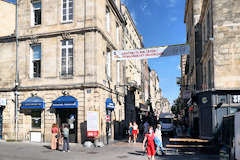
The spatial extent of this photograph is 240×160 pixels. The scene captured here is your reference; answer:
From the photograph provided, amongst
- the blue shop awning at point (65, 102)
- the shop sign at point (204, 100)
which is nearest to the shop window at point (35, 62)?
the blue shop awning at point (65, 102)

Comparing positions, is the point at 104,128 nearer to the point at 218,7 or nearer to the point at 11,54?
the point at 11,54

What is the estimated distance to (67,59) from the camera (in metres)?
19.8

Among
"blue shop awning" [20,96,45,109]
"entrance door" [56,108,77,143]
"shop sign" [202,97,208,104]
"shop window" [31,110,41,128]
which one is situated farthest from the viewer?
"shop window" [31,110,41,128]

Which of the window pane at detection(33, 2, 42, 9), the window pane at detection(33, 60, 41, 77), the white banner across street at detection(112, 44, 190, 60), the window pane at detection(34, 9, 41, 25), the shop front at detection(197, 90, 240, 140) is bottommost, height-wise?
the shop front at detection(197, 90, 240, 140)

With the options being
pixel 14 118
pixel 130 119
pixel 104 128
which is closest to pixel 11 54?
pixel 14 118

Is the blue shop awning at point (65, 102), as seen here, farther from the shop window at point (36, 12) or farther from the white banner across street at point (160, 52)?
the shop window at point (36, 12)

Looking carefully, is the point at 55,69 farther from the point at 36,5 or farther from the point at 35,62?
the point at 36,5

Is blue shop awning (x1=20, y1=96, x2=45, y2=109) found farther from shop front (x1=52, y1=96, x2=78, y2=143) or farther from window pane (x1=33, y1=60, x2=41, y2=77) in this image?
window pane (x1=33, y1=60, x2=41, y2=77)

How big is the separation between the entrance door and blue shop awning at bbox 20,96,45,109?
1.34 metres

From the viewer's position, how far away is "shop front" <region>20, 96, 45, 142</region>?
19.5m

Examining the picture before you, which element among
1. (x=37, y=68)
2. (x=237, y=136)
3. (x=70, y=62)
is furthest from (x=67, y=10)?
(x=237, y=136)

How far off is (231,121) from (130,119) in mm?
19981

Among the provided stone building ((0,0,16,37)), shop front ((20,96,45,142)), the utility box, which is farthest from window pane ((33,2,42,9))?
the utility box

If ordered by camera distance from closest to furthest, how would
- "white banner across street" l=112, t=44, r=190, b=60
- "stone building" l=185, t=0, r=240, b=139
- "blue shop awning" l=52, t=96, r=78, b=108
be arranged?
"stone building" l=185, t=0, r=240, b=139, "white banner across street" l=112, t=44, r=190, b=60, "blue shop awning" l=52, t=96, r=78, b=108
